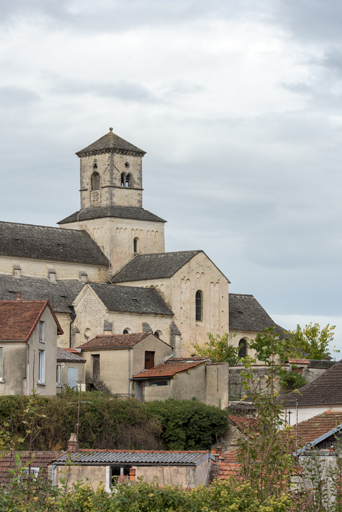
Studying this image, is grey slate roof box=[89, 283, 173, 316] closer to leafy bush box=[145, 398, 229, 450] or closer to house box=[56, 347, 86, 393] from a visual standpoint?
house box=[56, 347, 86, 393]

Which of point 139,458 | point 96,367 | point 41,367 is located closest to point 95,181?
point 96,367

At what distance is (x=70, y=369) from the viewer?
54.9m

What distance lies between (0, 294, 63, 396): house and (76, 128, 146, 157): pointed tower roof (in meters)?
33.8

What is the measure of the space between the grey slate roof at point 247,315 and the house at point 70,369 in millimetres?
21215

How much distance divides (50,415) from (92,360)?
15.3 metres

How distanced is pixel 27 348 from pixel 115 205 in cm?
3619

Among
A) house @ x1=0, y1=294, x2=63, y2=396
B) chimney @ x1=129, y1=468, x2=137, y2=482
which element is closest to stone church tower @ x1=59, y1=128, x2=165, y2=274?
house @ x1=0, y1=294, x2=63, y2=396

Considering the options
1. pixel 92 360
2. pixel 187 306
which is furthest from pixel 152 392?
pixel 187 306

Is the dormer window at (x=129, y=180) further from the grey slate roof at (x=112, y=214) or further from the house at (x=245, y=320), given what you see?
the house at (x=245, y=320)

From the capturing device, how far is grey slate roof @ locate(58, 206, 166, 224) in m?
77.4

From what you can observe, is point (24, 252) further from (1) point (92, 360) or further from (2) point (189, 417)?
(2) point (189, 417)

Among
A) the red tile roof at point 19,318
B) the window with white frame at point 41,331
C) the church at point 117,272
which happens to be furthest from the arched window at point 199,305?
the window with white frame at point 41,331

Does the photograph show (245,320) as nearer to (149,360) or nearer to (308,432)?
(149,360)

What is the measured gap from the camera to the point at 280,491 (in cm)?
1655
